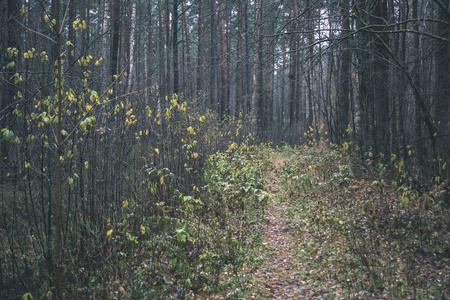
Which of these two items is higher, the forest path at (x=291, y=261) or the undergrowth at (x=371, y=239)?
the undergrowth at (x=371, y=239)

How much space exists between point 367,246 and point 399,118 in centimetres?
351

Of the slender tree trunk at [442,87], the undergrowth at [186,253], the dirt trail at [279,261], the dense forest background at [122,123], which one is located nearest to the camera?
the dense forest background at [122,123]

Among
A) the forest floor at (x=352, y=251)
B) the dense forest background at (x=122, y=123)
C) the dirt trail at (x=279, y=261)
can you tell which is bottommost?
the dirt trail at (x=279, y=261)

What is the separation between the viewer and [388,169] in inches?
271

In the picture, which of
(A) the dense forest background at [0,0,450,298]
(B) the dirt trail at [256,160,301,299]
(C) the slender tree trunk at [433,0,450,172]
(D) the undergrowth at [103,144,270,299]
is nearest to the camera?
(A) the dense forest background at [0,0,450,298]

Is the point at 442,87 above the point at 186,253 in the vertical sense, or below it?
above

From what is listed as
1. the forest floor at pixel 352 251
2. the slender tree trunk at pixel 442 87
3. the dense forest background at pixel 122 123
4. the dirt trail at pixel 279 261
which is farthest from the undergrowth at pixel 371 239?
the slender tree trunk at pixel 442 87

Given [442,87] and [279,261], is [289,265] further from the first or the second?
[442,87]

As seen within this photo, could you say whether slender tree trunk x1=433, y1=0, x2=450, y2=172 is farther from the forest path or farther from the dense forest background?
the forest path

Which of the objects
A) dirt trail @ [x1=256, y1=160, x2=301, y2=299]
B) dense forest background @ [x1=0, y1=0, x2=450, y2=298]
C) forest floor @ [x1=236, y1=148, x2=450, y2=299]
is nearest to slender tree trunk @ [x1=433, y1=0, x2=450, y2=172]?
dense forest background @ [x1=0, y1=0, x2=450, y2=298]

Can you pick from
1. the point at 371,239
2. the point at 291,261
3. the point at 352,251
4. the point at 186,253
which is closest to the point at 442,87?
the point at 371,239

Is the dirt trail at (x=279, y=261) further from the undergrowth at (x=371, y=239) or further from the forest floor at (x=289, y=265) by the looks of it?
the undergrowth at (x=371, y=239)

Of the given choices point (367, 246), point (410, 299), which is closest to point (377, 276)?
point (410, 299)

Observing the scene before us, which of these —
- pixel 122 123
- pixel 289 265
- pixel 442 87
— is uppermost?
pixel 442 87
